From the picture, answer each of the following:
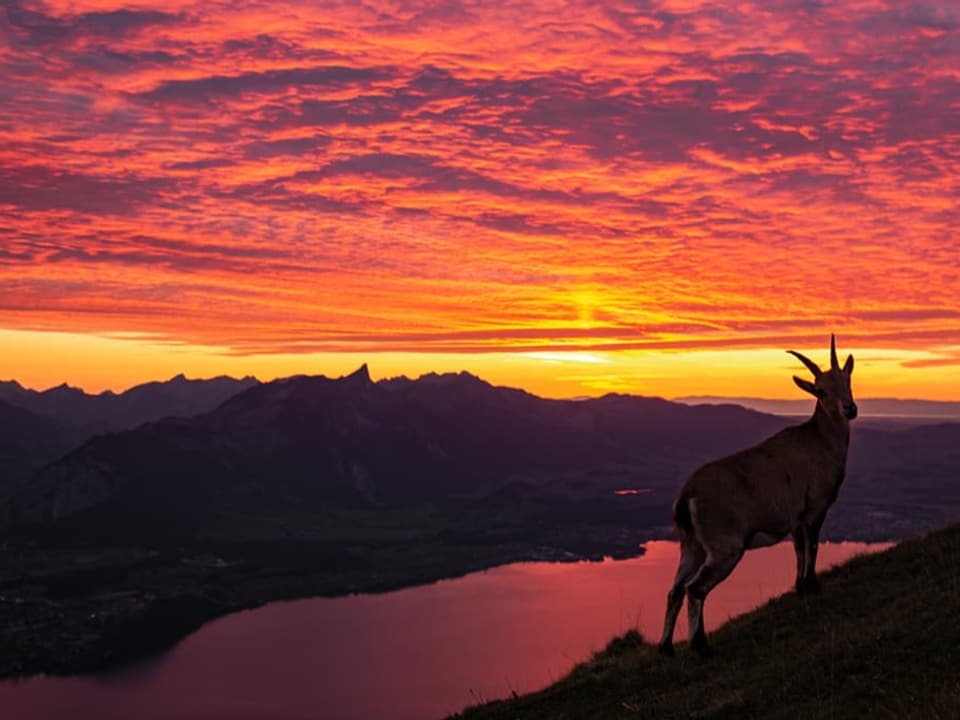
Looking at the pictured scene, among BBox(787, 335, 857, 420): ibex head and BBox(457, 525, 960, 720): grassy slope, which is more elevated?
BBox(787, 335, 857, 420): ibex head

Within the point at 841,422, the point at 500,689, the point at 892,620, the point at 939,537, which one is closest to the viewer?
the point at 892,620

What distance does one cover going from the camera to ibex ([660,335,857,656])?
16.4 metres

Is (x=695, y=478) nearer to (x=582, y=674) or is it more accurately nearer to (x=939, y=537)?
(x=582, y=674)

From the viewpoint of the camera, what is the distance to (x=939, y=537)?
21.5m

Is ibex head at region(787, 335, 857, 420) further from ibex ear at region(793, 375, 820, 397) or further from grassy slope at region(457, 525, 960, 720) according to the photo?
grassy slope at region(457, 525, 960, 720)

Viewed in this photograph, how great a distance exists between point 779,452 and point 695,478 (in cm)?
266

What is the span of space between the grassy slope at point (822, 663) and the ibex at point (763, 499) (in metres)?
0.99

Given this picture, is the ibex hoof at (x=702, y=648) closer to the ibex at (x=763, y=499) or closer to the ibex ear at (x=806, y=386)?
the ibex at (x=763, y=499)

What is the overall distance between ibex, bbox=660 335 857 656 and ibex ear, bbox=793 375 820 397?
23mm

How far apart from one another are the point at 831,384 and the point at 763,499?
13.8 ft

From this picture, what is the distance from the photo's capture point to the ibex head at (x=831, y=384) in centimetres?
1955

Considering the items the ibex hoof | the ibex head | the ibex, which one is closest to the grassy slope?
the ibex hoof

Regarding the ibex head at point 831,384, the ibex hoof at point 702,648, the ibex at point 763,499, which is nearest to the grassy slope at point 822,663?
the ibex hoof at point 702,648

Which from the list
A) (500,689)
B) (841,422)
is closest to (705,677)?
(841,422)
